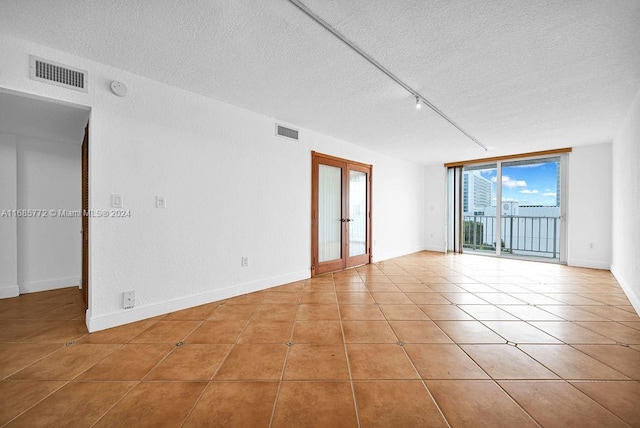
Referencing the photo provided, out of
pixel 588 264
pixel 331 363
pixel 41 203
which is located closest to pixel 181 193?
pixel 331 363

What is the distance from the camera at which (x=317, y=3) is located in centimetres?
169

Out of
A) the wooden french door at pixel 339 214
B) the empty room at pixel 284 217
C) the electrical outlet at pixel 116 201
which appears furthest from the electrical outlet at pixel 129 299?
the wooden french door at pixel 339 214

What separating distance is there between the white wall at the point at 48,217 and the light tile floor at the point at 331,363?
0.61 m

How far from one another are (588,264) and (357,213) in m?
4.94

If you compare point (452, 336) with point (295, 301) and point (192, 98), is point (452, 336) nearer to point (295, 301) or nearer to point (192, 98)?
point (295, 301)

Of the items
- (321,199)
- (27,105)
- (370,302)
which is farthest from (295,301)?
(27,105)

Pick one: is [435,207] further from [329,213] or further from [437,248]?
[329,213]

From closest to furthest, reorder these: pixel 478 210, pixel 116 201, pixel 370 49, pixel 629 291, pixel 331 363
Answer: pixel 331 363
pixel 370 49
pixel 116 201
pixel 629 291
pixel 478 210

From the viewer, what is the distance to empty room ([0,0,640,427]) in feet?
5.34

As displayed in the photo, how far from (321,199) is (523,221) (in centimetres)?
568

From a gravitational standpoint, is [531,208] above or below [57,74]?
below

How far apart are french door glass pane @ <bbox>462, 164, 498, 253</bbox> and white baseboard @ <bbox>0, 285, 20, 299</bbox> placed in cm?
918

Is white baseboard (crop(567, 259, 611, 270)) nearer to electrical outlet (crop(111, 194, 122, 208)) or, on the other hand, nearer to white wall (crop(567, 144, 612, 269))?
white wall (crop(567, 144, 612, 269))

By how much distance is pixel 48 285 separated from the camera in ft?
12.6
